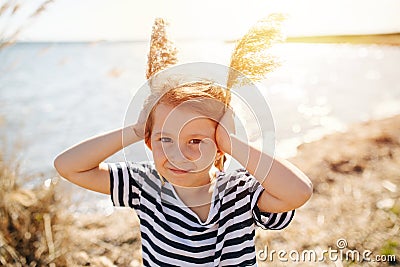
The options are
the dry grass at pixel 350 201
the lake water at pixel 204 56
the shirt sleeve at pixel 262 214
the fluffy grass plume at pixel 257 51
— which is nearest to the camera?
the fluffy grass plume at pixel 257 51

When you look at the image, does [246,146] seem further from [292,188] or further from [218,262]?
[218,262]

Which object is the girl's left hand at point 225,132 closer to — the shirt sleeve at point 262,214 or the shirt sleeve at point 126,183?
the shirt sleeve at point 262,214

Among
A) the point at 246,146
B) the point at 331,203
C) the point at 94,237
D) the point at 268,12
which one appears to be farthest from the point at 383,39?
the point at 94,237

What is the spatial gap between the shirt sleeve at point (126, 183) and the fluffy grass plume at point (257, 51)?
0.40 m

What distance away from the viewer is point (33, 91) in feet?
24.2

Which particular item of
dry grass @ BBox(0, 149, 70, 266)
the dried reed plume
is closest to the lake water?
dry grass @ BBox(0, 149, 70, 266)

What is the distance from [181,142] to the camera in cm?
123

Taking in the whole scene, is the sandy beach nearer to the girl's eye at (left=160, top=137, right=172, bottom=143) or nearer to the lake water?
the lake water

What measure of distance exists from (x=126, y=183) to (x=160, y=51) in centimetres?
38

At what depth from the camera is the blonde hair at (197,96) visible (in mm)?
1235

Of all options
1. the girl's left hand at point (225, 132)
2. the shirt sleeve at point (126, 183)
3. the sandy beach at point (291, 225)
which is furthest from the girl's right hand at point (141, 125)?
the sandy beach at point (291, 225)

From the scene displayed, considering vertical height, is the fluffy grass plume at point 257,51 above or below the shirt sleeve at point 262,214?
above

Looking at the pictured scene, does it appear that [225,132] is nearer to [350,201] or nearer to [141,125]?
[141,125]

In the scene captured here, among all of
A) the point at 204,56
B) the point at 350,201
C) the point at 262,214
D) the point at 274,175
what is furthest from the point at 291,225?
the point at 274,175
